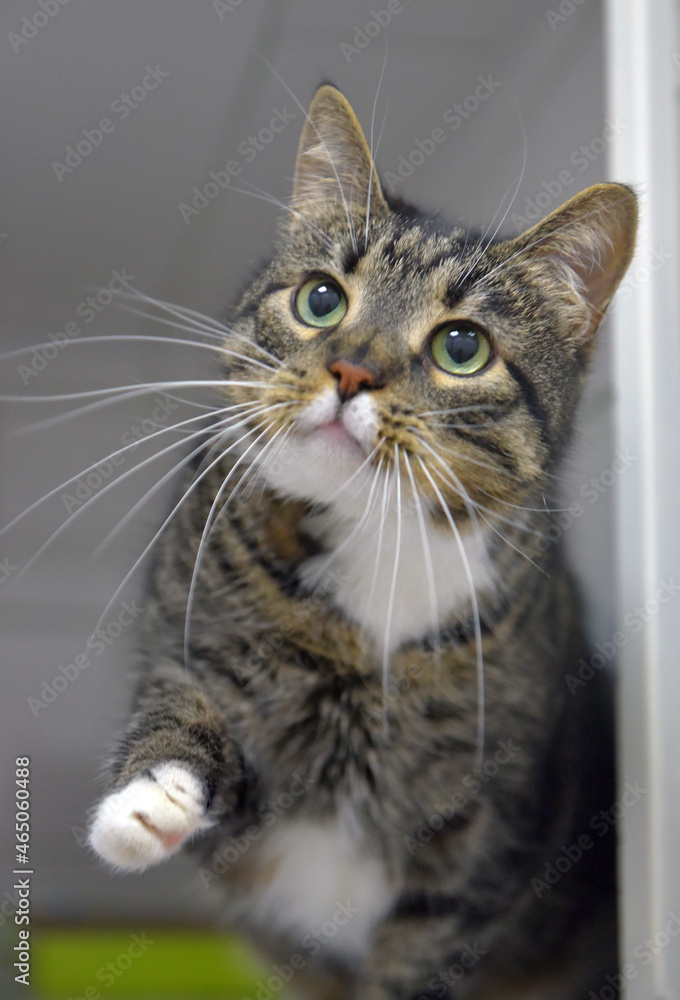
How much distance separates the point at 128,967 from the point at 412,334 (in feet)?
2.14

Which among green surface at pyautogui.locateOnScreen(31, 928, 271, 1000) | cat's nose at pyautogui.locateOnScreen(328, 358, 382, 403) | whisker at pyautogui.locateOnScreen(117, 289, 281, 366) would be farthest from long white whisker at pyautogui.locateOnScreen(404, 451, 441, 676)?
green surface at pyautogui.locateOnScreen(31, 928, 271, 1000)

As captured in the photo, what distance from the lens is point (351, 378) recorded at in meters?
0.69

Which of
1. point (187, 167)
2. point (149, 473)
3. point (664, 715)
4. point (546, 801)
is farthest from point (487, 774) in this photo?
point (187, 167)

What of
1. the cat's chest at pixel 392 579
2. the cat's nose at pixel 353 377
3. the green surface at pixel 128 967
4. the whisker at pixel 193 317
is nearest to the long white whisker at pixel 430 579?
the cat's chest at pixel 392 579

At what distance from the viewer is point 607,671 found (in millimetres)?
960

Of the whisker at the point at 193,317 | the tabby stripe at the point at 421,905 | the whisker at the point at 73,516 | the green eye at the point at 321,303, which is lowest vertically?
the tabby stripe at the point at 421,905

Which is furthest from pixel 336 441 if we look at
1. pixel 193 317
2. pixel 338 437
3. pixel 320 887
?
pixel 320 887

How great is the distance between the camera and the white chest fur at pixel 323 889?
0.84 meters

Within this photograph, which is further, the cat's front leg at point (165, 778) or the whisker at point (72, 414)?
the whisker at point (72, 414)

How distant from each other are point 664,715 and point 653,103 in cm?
70

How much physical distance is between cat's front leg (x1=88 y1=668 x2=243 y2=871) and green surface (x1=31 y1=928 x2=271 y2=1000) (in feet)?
0.47

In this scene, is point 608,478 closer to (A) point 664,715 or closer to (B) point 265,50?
(A) point 664,715

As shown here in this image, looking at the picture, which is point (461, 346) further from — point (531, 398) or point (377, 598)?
point (377, 598)

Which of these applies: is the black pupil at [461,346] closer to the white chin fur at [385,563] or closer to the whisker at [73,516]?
the white chin fur at [385,563]
